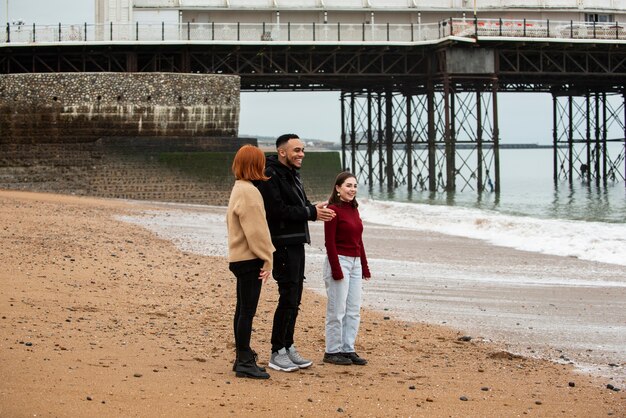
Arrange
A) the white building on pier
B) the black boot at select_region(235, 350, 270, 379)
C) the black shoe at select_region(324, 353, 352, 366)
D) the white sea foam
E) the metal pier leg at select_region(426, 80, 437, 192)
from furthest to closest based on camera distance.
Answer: the metal pier leg at select_region(426, 80, 437, 192), the white building on pier, the white sea foam, the black shoe at select_region(324, 353, 352, 366), the black boot at select_region(235, 350, 270, 379)

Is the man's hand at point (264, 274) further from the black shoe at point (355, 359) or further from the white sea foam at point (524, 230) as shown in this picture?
the white sea foam at point (524, 230)

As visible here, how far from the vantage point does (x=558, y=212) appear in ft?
137

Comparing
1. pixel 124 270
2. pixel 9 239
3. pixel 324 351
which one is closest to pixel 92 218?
pixel 9 239

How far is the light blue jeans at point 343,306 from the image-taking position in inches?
344

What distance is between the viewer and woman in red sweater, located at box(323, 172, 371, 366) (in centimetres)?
878

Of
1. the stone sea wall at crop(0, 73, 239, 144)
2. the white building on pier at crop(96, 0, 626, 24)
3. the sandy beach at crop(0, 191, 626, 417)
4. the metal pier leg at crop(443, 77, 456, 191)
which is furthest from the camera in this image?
the white building on pier at crop(96, 0, 626, 24)

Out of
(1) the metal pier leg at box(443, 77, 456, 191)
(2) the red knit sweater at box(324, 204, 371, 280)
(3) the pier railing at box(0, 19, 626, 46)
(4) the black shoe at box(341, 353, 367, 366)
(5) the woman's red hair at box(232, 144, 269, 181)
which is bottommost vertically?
(4) the black shoe at box(341, 353, 367, 366)

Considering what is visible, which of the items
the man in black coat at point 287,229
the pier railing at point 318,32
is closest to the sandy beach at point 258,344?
the man in black coat at point 287,229

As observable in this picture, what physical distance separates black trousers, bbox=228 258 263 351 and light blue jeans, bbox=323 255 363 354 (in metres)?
0.89

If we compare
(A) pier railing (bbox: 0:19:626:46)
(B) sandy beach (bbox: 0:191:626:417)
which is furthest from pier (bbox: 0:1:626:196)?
(B) sandy beach (bbox: 0:191:626:417)

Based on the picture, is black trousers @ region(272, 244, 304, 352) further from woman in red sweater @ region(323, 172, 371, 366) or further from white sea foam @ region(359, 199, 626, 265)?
white sea foam @ region(359, 199, 626, 265)

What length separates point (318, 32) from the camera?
146 ft

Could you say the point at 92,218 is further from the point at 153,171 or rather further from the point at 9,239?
the point at 153,171

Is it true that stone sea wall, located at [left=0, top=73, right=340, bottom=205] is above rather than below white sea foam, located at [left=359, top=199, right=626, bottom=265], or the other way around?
above
